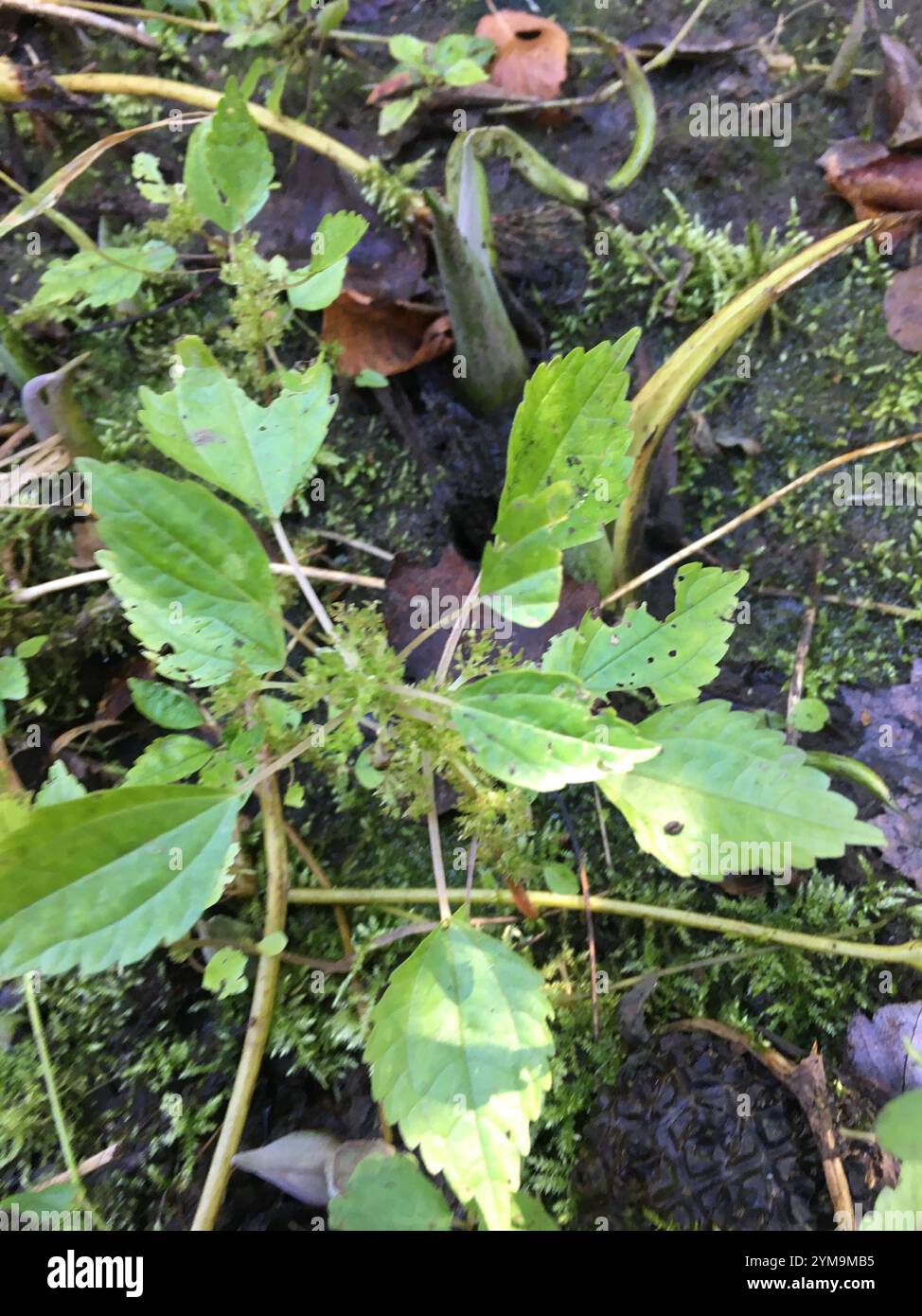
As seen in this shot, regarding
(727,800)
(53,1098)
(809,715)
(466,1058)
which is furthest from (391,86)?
→ (53,1098)

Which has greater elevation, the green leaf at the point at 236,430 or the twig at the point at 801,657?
the green leaf at the point at 236,430

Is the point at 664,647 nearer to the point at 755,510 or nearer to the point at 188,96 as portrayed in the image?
the point at 755,510

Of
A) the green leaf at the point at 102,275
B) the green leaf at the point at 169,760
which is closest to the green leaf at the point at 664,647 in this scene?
the green leaf at the point at 169,760

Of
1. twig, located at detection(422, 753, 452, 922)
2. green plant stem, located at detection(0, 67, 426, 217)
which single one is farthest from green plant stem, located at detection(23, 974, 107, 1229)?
green plant stem, located at detection(0, 67, 426, 217)

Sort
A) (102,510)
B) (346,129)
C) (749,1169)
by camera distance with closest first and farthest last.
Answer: (102,510) < (749,1169) < (346,129)

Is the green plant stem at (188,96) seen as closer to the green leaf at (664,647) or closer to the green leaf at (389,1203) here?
the green leaf at (664,647)

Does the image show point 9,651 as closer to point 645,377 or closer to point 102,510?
point 102,510

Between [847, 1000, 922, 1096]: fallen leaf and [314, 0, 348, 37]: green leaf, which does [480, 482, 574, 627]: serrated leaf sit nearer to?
[847, 1000, 922, 1096]: fallen leaf
